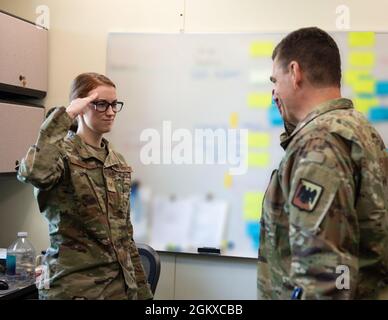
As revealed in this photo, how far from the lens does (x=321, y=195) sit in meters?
0.87

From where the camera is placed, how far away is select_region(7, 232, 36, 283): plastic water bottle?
80.0 inches

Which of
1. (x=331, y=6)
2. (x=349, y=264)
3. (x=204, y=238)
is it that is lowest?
(x=204, y=238)

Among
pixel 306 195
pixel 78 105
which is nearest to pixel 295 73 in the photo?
pixel 306 195

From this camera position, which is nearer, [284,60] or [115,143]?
[284,60]

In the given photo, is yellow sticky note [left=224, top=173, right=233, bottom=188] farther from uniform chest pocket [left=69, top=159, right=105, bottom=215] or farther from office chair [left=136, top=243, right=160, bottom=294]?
uniform chest pocket [left=69, top=159, right=105, bottom=215]

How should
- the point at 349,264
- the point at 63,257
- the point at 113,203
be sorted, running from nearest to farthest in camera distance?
the point at 349,264 < the point at 63,257 < the point at 113,203

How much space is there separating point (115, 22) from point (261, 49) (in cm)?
93

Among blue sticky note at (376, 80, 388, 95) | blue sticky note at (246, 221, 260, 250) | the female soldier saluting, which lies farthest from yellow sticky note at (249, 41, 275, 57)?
the female soldier saluting

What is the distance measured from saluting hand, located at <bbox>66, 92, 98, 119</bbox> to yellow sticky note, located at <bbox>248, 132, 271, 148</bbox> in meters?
1.10

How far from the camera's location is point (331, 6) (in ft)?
7.45

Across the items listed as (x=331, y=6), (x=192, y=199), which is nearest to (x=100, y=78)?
(x=192, y=199)

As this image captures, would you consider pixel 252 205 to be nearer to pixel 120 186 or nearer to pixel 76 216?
pixel 120 186

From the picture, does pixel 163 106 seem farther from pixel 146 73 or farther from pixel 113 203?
pixel 113 203

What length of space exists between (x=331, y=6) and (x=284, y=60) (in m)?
1.42
